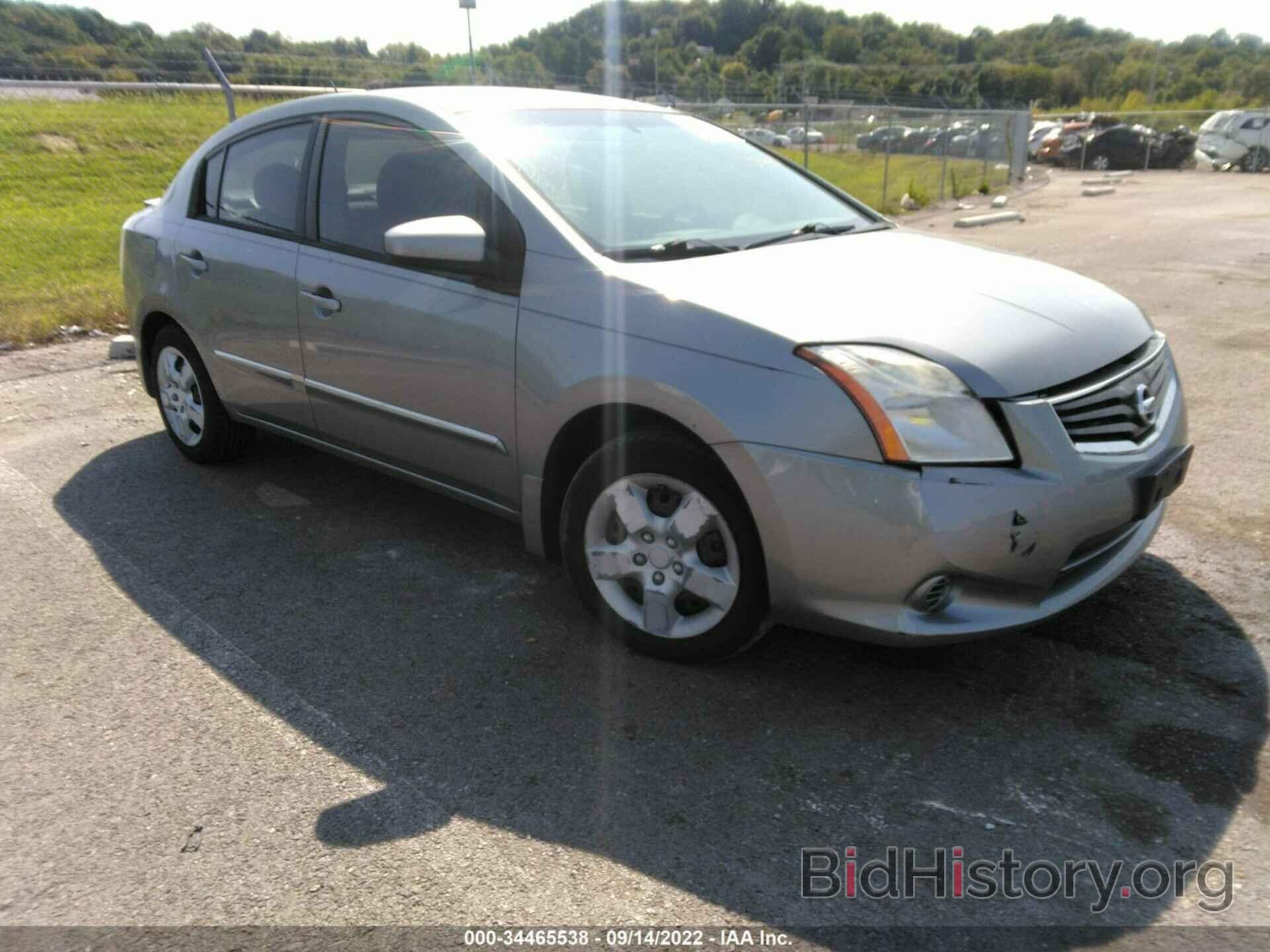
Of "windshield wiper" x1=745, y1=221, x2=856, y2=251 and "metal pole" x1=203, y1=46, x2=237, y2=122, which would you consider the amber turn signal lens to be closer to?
"windshield wiper" x1=745, y1=221, x2=856, y2=251

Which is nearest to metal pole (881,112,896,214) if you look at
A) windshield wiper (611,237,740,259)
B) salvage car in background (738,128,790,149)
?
salvage car in background (738,128,790,149)

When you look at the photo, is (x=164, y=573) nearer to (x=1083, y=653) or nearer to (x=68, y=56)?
(x=1083, y=653)

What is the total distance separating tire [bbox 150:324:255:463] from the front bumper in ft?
9.91

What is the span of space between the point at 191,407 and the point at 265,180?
3.99 ft

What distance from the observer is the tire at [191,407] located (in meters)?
4.95

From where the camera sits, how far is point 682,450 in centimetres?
300

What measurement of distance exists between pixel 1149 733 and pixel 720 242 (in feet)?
6.45

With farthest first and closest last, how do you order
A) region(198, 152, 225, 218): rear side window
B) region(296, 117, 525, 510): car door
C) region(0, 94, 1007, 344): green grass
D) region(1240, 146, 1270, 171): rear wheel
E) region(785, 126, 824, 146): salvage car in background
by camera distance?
region(1240, 146, 1270, 171): rear wheel → region(785, 126, 824, 146): salvage car in background → region(0, 94, 1007, 344): green grass → region(198, 152, 225, 218): rear side window → region(296, 117, 525, 510): car door

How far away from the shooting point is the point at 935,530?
2.67 meters

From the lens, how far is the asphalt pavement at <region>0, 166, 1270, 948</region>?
236 cm

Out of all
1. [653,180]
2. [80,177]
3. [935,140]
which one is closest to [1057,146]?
[935,140]

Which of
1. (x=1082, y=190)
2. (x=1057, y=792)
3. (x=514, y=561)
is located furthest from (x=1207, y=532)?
(x=1082, y=190)

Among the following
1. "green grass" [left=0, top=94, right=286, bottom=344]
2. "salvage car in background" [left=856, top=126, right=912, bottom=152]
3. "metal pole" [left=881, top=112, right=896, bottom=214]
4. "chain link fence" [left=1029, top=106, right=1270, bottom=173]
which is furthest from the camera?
"chain link fence" [left=1029, top=106, right=1270, bottom=173]

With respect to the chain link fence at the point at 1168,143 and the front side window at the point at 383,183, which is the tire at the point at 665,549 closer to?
the front side window at the point at 383,183
